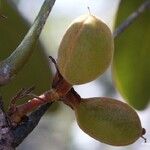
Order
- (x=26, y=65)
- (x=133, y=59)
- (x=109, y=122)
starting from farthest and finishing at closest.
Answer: (x=133, y=59) < (x=26, y=65) < (x=109, y=122)

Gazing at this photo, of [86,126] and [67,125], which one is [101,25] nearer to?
[86,126]

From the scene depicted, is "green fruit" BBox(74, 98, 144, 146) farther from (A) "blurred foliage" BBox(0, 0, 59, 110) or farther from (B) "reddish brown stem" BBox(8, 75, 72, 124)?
(A) "blurred foliage" BBox(0, 0, 59, 110)

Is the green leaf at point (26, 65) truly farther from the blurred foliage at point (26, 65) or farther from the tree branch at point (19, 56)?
the tree branch at point (19, 56)

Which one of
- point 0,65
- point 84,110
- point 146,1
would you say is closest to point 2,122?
point 0,65

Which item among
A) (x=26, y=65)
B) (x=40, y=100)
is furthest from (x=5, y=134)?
(x=26, y=65)

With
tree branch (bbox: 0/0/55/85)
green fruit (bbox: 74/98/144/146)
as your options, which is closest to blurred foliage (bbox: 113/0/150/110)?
green fruit (bbox: 74/98/144/146)

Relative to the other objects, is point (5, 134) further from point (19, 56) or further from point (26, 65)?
point (26, 65)
